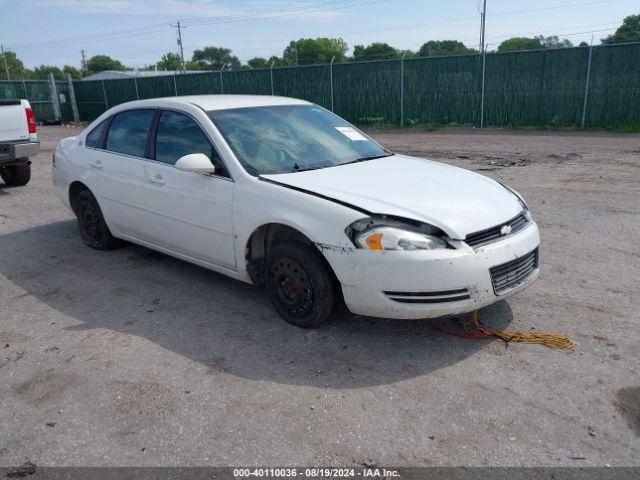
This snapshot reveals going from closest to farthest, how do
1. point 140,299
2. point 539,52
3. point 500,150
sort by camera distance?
point 140,299 < point 500,150 < point 539,52

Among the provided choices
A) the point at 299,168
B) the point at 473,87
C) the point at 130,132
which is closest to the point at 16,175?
the point at 130,132

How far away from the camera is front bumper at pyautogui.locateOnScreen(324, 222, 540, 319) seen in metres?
3.58

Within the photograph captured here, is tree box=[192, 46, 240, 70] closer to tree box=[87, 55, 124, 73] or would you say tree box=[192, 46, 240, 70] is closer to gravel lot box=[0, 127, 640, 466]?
tree box=[87, 55, 124, 73]

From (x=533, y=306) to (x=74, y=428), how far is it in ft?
10.8

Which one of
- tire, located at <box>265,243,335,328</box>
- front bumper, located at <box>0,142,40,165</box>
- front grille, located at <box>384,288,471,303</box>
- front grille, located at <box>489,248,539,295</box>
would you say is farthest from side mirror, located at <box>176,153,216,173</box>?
front bumper, located at <box>0,142,40,165</box>

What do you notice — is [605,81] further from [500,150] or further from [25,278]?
[25,278]

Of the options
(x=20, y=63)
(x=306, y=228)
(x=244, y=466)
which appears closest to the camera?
(x=244, y=466)

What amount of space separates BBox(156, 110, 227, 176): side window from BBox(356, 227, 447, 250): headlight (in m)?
1.46

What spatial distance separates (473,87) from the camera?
Answer: 60.8ft

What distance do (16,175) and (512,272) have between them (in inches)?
372

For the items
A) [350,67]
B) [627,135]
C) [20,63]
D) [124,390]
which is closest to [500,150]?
[627,135]

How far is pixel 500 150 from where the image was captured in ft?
44.3

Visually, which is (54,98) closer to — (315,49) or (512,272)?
(512,272)

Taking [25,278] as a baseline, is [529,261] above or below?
above
